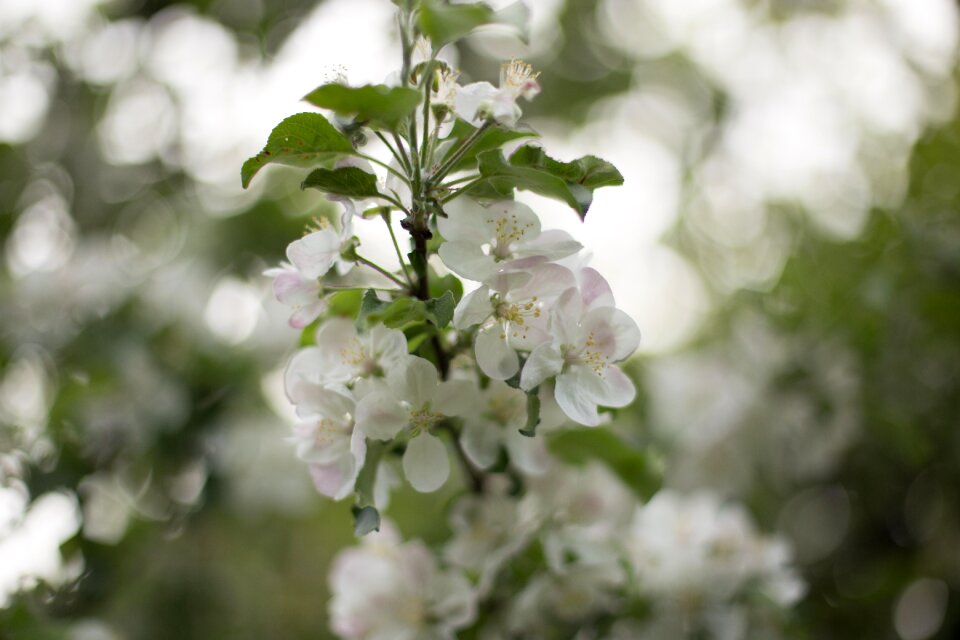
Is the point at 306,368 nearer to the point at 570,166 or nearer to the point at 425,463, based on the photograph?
the point at 425,463

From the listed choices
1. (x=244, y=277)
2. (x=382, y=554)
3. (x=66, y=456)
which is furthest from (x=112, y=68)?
(x=382, y=554)

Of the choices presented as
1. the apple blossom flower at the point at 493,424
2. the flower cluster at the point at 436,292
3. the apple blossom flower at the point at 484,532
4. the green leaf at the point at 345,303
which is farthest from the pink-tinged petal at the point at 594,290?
the apple blossom flower at the point at 484,532

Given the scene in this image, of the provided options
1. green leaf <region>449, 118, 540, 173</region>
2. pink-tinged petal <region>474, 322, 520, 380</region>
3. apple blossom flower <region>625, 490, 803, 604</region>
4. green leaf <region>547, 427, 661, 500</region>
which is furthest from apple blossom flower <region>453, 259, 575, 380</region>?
apple blossom flower <region>625, 490, 803, 604</region>

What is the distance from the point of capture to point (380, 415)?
2.33ft

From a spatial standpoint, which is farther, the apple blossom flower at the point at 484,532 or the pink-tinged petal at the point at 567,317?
the apple blossom flower at the point at 484,532

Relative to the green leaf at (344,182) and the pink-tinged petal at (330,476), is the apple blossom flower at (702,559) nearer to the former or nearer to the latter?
the pink-tinged petal at (330,476)

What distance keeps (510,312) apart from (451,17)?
0.25 metres

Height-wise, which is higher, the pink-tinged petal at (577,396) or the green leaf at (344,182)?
the green leaf at (344,182)

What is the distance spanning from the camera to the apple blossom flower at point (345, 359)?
723mm

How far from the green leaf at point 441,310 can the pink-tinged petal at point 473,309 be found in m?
0.01

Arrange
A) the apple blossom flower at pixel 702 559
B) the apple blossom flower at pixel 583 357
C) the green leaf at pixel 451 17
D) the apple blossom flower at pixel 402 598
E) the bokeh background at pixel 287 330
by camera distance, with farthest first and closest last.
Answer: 1. the bokeh background at pixel 287 330
2. the apple blossom flower at pixel 702 559
3. the apple blossom flower at pixel 402 598
4. the apple blossom flower at pixel 583 357
5. the green leaf at pixel 451 17

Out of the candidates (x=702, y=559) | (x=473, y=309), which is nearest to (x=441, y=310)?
(x=473, y=309)

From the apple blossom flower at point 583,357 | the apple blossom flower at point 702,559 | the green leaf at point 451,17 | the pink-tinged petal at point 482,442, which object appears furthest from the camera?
the apple blossom flower at point 702,559

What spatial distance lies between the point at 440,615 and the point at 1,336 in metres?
1.21
